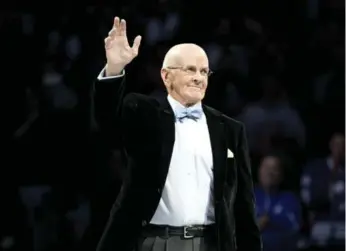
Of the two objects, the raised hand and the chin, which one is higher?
the raised hand

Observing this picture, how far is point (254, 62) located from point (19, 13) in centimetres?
138

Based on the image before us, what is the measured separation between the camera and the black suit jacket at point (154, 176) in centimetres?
250

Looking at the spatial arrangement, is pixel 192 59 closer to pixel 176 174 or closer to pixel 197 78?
pixel 197 78

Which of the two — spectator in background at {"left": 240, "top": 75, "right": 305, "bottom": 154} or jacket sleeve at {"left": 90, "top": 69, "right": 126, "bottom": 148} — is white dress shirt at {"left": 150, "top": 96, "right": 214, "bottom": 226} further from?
spectator in background at {"left": 240, "top": 75, "right": 305, "bottom": 154}

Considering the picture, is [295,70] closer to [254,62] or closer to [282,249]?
[254,62]

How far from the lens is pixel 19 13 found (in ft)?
15.8

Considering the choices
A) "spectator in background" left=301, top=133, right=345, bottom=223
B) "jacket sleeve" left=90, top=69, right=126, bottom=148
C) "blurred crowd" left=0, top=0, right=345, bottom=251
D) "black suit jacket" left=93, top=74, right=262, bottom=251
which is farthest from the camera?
"spectator in background" left=301, top=133, right=345, bottom=223

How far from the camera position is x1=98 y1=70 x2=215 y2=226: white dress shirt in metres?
2.52

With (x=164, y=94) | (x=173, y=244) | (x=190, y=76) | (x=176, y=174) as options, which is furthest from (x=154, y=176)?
(x=164, y=94)

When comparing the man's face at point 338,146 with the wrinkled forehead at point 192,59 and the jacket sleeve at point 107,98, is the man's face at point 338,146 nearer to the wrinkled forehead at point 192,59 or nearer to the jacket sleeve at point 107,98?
the wrinkled forehead at point 192,59

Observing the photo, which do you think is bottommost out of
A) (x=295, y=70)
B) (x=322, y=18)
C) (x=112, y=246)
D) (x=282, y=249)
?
(x=282, y=249)

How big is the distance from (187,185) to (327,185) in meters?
2.29

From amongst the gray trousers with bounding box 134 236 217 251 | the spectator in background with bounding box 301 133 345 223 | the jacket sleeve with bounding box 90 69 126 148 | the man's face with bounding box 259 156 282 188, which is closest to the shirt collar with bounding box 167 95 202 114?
the jacket sleeve with bounding box 90 69 126 148

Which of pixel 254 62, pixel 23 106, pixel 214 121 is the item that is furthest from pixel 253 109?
pixel 214 121
